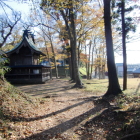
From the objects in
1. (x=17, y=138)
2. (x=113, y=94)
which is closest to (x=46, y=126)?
(x=17, y=138)

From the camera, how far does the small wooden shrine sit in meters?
19.5

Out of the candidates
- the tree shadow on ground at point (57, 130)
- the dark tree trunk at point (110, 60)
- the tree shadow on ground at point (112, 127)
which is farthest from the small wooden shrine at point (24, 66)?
the tree shadow on ground at point (112, 127)

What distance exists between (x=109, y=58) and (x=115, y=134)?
573 centimetres

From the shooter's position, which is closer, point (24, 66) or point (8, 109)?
point (8, 109)

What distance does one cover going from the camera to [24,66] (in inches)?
754

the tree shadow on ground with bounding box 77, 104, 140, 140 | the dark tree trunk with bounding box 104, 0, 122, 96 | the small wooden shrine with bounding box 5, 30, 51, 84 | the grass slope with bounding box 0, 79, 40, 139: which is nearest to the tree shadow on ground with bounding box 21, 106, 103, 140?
the tree shadow on ground with bounding box 77, 104, 140, 140

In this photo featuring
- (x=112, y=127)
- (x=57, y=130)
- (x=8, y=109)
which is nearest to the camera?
(x=112, y=127)

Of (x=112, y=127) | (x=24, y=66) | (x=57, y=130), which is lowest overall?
(x=57, y=130)

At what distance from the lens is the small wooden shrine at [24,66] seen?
1952 cm

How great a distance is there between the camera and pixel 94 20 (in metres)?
18.3

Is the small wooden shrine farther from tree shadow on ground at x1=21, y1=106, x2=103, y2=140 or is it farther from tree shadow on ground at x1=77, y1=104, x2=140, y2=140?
tree shadow on ground at x1=77, y1=104, x2=140, y2=140

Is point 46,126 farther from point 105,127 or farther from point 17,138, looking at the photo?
point 105,127

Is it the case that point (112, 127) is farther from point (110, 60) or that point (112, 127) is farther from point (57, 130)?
point (110, 60)

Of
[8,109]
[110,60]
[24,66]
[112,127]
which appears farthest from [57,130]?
[24,66]
